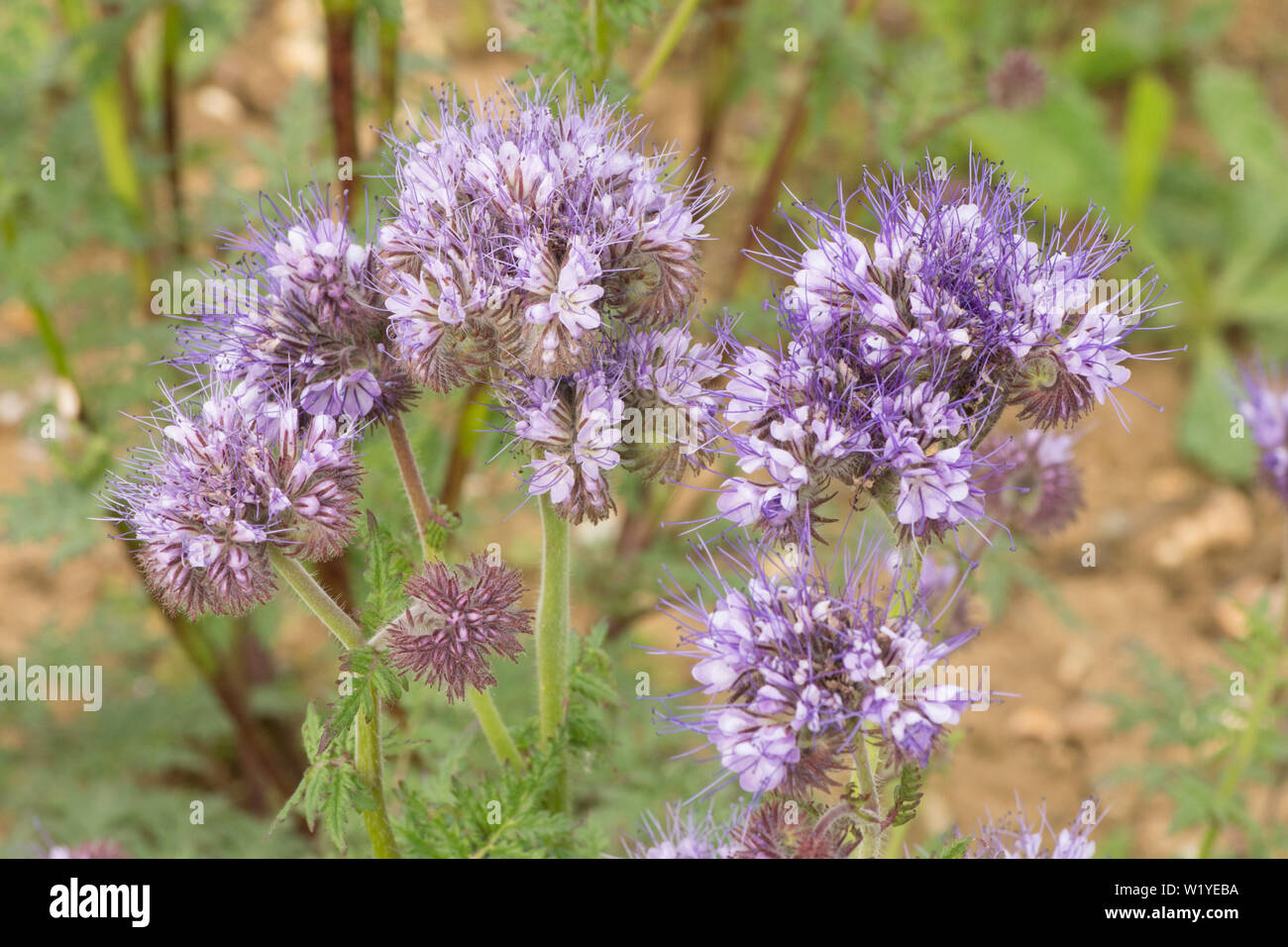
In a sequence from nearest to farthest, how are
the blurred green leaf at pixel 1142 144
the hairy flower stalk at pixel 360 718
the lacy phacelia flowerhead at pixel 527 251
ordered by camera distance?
the lacy phacelia flowerhead at pixel 527 251, the hairy flower stalk at pixel 360 718, the blurred green leaf at pixel 1142 144

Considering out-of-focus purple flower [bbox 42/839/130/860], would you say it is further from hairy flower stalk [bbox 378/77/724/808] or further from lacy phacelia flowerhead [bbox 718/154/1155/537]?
lacy phacelia flowerhead [bbox 718/154/1155/537]

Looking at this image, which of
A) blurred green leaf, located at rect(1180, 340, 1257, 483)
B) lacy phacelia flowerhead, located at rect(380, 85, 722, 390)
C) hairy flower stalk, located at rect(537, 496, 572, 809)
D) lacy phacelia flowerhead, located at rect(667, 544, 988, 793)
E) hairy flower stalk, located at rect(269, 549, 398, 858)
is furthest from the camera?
blurred green leaf, located at rect(1180, 340, 1257, 483)

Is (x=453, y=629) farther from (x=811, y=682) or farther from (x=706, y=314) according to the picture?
(x=706, y=314)

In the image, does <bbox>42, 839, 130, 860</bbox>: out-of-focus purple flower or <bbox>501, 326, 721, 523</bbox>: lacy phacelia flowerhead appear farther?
<bbox>42, 839, 130, 860</bbox>: out-of-focus purple flower

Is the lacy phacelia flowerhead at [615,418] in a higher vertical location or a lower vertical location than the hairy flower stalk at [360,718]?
higher

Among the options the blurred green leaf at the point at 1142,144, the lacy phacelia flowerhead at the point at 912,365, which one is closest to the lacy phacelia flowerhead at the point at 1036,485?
the lacy phacelia flowerhead at the point at 912,365

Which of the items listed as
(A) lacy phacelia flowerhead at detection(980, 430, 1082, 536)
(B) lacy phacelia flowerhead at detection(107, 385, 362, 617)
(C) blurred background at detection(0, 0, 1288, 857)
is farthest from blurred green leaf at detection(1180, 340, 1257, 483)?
(B) lacy phacelia flowerhead at detection(107, 385, 362, 617)

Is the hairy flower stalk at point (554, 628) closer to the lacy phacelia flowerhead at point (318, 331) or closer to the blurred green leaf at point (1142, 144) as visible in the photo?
the lacy phacelia flowerhead at point (318, 331)
